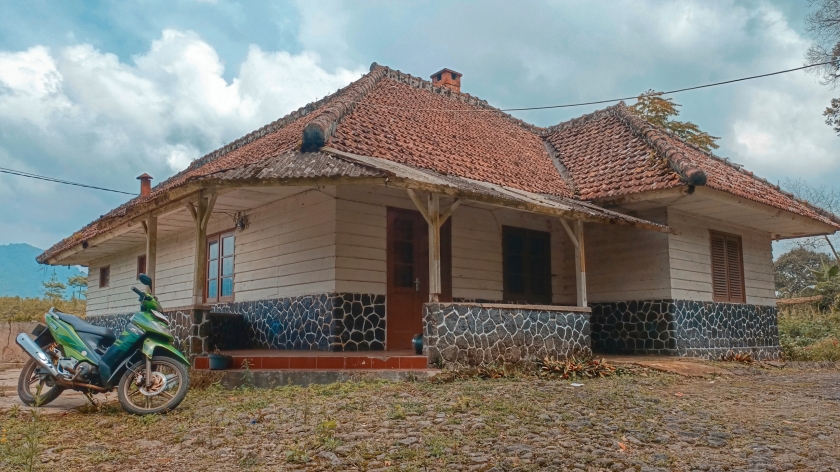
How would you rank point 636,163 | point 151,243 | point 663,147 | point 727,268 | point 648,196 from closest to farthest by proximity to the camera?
point 151,243, point 648,196, point 663,147, point 636,163, point 727,268

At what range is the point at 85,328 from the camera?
6.48 metres

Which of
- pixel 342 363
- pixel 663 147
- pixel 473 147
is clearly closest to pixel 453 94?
pixel 473 147

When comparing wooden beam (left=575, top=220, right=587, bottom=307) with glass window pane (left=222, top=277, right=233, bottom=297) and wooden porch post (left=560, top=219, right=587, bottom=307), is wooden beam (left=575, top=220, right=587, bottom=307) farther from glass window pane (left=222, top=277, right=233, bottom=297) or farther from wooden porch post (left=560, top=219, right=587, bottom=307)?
glass window pane (left=222, top=277, right=233, bottom=297)

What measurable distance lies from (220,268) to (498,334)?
5.60 m

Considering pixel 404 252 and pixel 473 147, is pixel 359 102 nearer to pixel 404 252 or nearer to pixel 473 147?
pixel 473 147

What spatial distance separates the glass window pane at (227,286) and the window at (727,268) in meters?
8.58

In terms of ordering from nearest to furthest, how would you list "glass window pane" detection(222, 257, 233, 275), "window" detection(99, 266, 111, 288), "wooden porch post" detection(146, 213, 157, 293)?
"wooden porch post" detection(146, 213, 157, 293) → "glass window pane" detection(222, 257, 233, 275) → "window" detection(99, 266, 111, 288)

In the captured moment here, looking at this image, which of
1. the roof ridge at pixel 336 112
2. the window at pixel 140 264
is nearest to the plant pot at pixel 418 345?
the roof ridge at pixel 336 112

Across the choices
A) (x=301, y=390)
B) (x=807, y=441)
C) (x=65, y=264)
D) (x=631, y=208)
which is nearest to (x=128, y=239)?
(x=65, y=264)

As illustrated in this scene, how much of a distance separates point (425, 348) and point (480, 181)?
3437 millimetres

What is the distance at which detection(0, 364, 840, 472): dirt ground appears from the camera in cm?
431

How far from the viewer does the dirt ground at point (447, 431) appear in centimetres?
431

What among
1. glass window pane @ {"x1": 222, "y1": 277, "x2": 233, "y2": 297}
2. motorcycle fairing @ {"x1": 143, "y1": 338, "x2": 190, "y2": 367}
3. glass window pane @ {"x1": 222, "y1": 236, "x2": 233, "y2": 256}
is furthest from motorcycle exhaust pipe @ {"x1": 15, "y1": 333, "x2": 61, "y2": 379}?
glass window pane @ {"x1": 222, "y1": 236, "x2": 233, "y2": 256}

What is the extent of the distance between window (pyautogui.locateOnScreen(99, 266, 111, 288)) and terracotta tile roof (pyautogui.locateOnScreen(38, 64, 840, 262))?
1.23 metres
